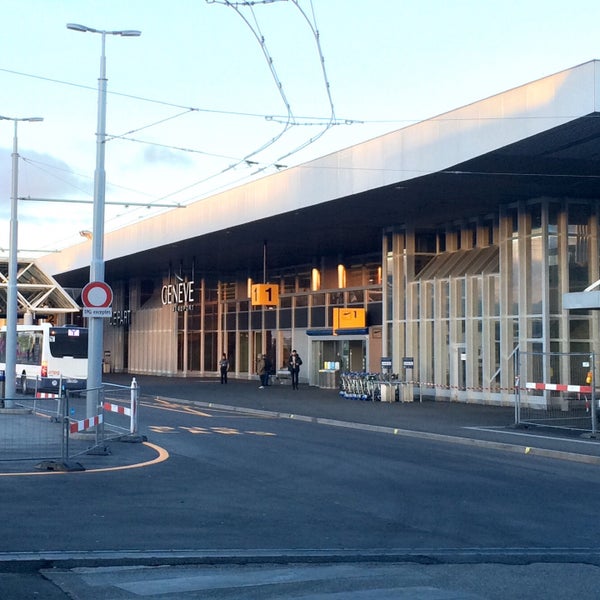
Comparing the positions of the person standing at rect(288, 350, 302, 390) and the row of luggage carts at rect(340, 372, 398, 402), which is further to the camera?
the person standing at rect(288, 350, 302, 390)

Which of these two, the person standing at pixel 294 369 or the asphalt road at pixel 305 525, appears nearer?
the asphalt road at pixel 305 525

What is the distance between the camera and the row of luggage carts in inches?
1390

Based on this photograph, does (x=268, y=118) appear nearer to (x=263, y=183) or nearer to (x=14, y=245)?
(x=14, y=245)

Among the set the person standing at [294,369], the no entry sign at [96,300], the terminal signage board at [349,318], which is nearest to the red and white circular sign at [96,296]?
the no entry sign at [96,300]

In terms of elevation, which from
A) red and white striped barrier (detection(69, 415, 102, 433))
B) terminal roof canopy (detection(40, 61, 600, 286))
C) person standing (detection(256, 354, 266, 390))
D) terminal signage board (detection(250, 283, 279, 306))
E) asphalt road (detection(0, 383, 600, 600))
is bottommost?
asphalt road (detection(0, 383, 600, 600))

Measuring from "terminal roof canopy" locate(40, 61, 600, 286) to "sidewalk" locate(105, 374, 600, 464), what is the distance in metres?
6.68

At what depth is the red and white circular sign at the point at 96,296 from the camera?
19.1 meters

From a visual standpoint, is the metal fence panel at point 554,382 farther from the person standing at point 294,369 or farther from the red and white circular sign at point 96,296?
the person standing at point 294,369

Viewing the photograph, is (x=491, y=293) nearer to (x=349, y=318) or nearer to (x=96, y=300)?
(x=349, y=318)

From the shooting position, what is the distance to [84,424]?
56.1ft

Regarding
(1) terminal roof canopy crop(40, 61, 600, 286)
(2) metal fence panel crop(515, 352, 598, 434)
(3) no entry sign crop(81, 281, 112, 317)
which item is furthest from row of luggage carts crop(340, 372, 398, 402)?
(3) no entry sign crop(81, 281, 112, 317)

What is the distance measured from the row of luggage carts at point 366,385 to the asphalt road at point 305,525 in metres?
16.4

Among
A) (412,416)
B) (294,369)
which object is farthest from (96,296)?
(294,369)

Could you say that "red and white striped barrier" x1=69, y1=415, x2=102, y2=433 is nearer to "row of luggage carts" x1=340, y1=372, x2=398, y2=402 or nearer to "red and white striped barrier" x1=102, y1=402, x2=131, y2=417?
"red and white striped barrier" x1=102, y1=402, x2=131, y2=417
